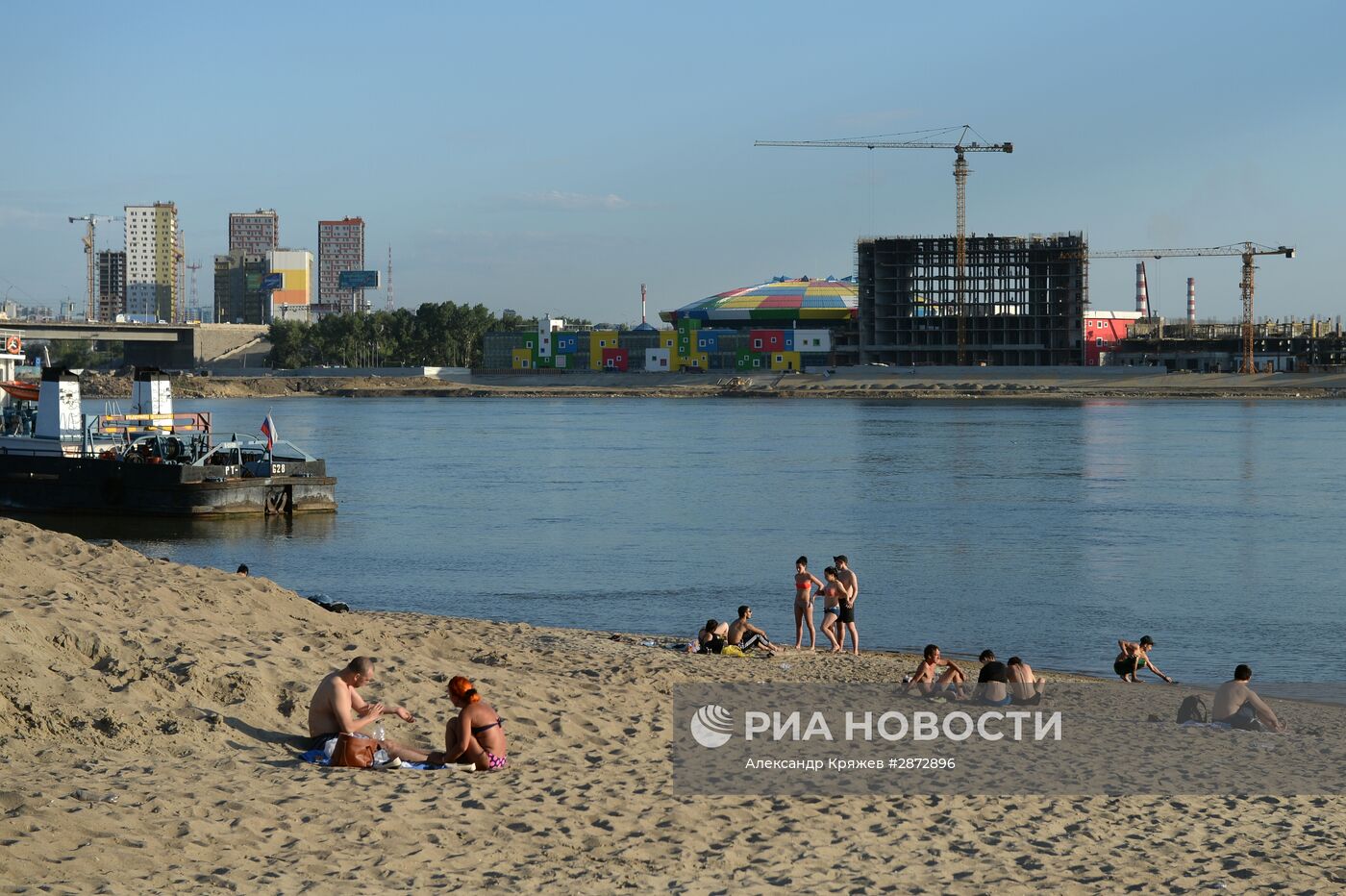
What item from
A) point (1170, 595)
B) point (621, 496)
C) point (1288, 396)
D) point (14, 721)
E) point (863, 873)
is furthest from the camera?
point (1288, 396)

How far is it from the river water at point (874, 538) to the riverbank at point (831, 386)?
68.0 m

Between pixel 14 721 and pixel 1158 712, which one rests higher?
pixel 14 721

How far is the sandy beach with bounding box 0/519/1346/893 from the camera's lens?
872 centimetres

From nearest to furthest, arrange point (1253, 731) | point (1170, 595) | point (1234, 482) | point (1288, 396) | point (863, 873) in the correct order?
point (863, 873), point (1253, 731), point (1170, 595), point (1234, 482), point (1288, 396)

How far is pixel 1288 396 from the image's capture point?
144500mm

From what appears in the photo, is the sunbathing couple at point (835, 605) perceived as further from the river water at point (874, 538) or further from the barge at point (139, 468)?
the barge at point (139, 468)

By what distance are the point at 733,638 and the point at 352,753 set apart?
8.84 m

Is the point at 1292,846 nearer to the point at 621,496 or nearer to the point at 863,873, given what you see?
the point at 863,873

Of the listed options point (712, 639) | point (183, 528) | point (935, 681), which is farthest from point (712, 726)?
point (183, 528)

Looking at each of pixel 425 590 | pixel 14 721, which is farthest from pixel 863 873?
pixel 425 590

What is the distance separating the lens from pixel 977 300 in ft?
574

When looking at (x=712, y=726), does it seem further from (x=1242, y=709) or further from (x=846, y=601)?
(x=846, y=601)

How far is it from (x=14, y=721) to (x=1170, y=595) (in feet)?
75.6

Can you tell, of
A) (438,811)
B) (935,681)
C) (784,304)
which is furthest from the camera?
(784,304)
